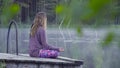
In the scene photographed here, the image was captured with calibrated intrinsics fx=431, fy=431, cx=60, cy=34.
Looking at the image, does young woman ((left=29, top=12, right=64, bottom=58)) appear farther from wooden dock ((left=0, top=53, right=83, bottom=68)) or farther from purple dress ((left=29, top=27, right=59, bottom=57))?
wooden dock ((left=0, top=53, right=83, bottom=68))

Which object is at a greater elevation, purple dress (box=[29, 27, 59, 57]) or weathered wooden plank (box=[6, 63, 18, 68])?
purple dress (box=[29, 27, 59, 57])

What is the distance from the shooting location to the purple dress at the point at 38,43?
587 centimetres

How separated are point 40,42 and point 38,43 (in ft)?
0.16

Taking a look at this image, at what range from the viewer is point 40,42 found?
5980 mm

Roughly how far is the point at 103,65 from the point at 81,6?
8.02 meters

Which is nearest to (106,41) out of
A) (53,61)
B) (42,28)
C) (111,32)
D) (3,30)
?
(111,32)

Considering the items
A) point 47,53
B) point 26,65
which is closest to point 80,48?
point 47,53

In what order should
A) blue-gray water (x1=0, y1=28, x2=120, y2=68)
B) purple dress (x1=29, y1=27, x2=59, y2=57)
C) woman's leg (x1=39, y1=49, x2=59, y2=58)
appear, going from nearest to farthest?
purple dress (x1=29, y1=27, x2=59, y2=57)
woman's leg (x1=39, y1=49, x2=59, y2=58)
blue-gray water (x1=0, y1=28, x2=120, y2=68)

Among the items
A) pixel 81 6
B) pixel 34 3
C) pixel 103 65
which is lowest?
pixel 103 65

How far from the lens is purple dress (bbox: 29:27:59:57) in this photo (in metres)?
5.87

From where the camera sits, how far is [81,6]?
0.78 m

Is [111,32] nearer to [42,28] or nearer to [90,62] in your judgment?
[42,28]

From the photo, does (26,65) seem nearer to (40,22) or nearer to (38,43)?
(38,43)

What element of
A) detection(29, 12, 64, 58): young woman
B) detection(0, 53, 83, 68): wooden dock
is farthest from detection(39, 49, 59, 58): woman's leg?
detection(0, 53, 83, 68): wooden dock
